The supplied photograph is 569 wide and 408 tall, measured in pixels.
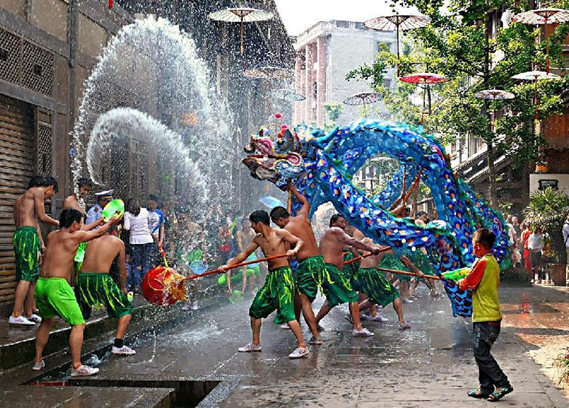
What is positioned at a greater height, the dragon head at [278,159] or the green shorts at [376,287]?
the dragon head at [278,159]

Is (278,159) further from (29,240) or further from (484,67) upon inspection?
(484,67)

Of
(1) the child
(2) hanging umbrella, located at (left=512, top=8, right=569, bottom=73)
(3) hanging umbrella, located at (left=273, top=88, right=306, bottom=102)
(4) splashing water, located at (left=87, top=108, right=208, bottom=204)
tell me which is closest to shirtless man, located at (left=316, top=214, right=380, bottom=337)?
(1) the child

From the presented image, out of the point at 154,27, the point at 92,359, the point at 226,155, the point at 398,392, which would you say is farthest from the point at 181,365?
the point at 226,155

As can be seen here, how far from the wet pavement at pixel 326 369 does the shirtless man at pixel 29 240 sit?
4.68ft

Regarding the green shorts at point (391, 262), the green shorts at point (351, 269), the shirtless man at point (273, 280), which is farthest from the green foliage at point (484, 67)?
the shirtless man at point (273, 280)

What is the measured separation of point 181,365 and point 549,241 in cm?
1418

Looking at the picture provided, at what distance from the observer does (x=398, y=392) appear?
6.42m

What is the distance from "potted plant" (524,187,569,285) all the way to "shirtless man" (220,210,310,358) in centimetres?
1266

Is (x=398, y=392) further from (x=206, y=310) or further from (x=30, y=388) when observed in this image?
(x=206, y=310)

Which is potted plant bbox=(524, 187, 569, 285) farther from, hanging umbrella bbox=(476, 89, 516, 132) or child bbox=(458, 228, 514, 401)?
child bbox=(458, 228, 514, 401)

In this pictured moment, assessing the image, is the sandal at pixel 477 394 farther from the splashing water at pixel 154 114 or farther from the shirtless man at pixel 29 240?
the splashing water at pixel 154 114

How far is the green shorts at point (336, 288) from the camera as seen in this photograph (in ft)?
31.1

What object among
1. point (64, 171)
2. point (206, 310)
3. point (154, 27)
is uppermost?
point (154, 27)

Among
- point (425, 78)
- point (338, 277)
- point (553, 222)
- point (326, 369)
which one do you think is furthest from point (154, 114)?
point (326, 369)
